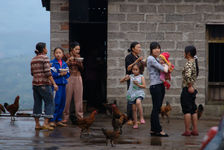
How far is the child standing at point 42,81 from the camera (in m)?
9.34

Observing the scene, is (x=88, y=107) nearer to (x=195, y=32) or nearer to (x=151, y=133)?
(x=195, y=32)

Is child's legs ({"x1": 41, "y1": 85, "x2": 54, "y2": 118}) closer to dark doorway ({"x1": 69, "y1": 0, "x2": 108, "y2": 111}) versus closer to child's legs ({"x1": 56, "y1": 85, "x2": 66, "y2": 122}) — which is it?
child's legs ({"x1": 56, "y1": 85, "x2": 66, "y2": 122})

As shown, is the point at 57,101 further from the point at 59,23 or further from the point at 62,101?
the point at 59,23

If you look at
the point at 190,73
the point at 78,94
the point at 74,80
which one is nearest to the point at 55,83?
the point at 74,80

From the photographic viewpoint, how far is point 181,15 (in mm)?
12805

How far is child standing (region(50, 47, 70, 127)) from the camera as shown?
10274 mm

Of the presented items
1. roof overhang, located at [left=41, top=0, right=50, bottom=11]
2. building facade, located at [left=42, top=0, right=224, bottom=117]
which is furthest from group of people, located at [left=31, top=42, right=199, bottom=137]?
roof overhang, located at [left=41, top=0, right=50, bottom=11]

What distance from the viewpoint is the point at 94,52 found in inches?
557

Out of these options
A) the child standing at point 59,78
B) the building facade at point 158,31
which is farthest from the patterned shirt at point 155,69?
the building facade at point 158,31

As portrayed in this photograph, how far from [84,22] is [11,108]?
9.63 feet

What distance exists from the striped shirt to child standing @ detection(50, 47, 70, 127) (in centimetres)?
85

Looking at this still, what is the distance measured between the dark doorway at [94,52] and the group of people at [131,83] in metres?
2.33

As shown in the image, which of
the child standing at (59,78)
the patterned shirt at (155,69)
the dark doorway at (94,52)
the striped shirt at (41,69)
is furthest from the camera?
the dark doorway at (94,52)

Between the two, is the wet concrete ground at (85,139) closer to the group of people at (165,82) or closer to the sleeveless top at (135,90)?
the group of people at (165,82)
